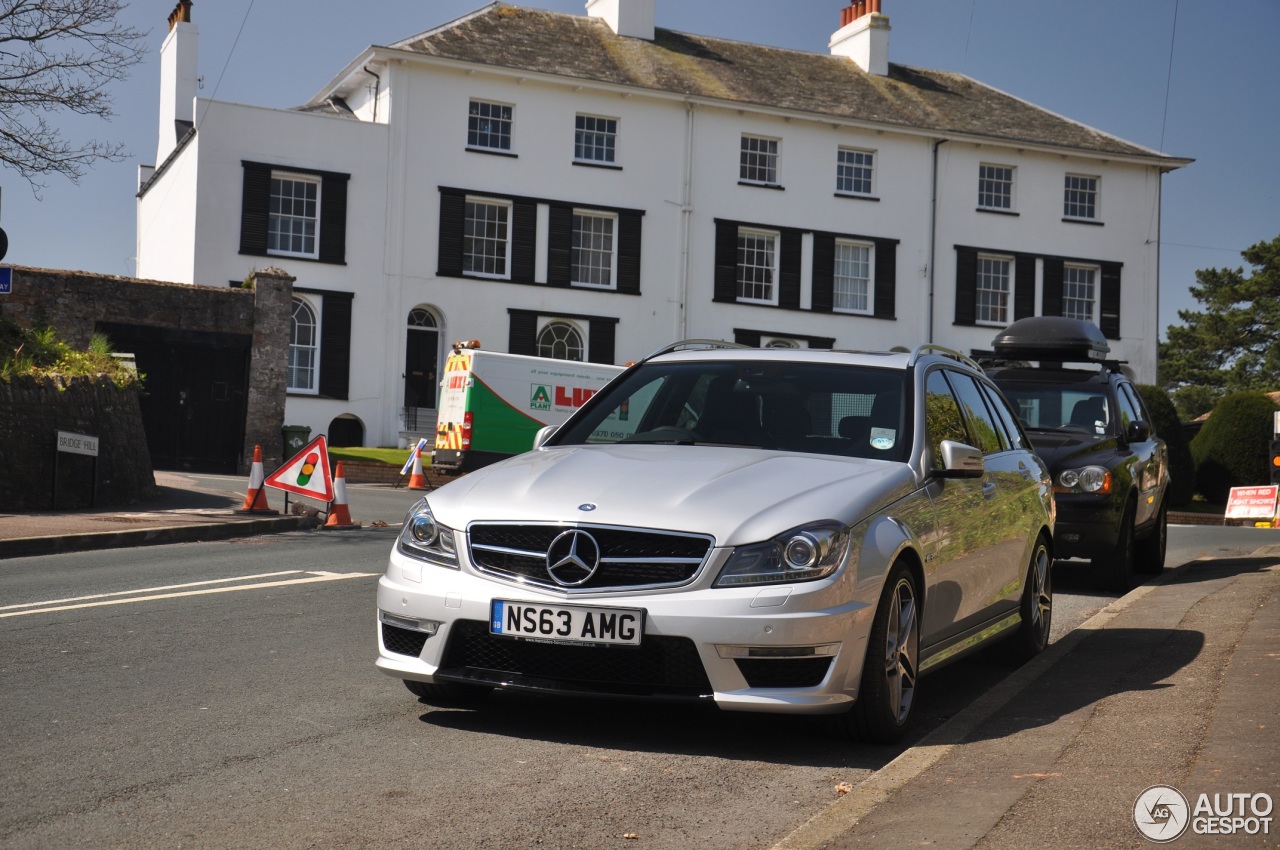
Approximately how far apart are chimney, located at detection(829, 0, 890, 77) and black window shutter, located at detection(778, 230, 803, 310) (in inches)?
283

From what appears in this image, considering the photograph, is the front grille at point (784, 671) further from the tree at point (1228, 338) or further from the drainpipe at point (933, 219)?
the tree at point (1228, 338)

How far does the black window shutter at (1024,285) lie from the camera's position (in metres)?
44.6

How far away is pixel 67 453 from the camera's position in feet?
58.3

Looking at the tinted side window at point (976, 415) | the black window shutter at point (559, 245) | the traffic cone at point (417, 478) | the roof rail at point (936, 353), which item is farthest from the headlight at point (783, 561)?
the black window shutter at point (559, 245)

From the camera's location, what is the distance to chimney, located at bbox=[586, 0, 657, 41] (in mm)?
41812

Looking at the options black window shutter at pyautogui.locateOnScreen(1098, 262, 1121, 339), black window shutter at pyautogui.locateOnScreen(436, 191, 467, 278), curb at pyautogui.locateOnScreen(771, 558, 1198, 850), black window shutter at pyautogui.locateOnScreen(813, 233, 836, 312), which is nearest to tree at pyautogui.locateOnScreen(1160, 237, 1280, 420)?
black window shutter at pyautogui.locateOnScreen(1098, 262, 1121, 339)

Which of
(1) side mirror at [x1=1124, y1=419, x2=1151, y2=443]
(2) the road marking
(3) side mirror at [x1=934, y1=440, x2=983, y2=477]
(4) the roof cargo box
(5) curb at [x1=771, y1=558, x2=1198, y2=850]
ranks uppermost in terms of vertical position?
(4) the roof cargo box

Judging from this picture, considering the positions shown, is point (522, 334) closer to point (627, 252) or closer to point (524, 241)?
point (524, 241)

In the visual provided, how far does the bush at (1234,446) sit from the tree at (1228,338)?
32887 millimetres

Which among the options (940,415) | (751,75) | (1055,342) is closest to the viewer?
(940,415)

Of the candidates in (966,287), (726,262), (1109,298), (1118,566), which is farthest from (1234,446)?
(1118,566)

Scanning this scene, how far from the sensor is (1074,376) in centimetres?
1339

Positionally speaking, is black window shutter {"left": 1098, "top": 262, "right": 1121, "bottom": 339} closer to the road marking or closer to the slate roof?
the slate roof

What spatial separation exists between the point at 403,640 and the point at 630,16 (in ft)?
125
